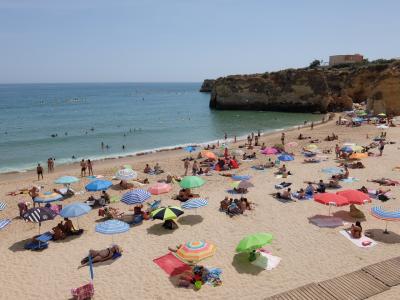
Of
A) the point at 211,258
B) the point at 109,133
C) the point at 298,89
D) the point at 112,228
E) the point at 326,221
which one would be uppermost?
the point at 298,89

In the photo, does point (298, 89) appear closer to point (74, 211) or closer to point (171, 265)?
point (74, 211)

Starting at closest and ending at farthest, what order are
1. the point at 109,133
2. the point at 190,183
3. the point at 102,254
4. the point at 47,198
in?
the point at 102,254
the point at 47,198
the point at 190,183
the point at 109,133

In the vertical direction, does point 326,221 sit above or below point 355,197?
below

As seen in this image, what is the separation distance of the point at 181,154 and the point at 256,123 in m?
21.8

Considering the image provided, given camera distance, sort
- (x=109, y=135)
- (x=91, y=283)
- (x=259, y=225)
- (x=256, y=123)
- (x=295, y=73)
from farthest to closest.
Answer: (x=295, y=73) → (x=256, y=123) → (x=109, y=135) → (x=259, y=225) → (x=91, y=283)

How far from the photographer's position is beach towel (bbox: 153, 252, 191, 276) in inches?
382

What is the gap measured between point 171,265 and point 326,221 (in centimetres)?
604

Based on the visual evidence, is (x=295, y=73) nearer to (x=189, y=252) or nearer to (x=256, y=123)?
(x=256, y=123)

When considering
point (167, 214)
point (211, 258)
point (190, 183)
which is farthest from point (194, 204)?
point (211, 258)

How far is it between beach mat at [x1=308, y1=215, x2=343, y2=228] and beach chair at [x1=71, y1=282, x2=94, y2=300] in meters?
7.87

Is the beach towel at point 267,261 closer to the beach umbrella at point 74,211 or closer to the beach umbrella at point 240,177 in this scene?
the beach umbrella at point 74,211

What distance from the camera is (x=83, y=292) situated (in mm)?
8477

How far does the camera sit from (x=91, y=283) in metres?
9.04

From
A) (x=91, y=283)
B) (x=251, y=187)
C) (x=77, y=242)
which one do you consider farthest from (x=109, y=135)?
(x=91, y=283)
